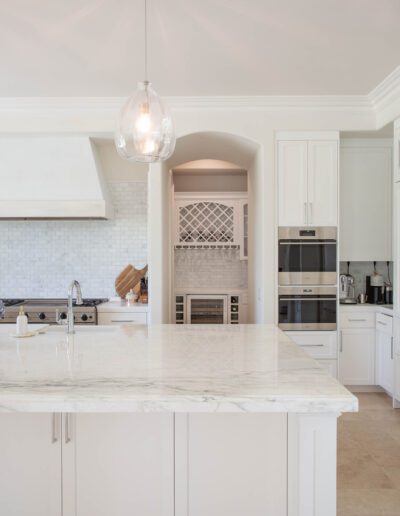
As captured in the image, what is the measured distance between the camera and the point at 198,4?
2.53 m

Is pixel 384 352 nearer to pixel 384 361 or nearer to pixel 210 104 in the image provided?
pixel 384 361

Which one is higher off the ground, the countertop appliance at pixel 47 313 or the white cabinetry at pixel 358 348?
the countertop appliance at pixel 47 313

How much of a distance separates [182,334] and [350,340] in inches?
95.9

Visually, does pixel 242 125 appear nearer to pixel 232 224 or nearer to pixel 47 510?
pixel 232 224

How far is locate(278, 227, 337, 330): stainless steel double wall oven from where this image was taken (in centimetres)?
416

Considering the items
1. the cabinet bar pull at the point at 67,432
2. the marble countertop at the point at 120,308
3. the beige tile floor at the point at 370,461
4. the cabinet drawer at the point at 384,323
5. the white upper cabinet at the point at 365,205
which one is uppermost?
the white upper cabinet at the point at 365,205

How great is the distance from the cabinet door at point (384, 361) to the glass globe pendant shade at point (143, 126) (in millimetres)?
3006

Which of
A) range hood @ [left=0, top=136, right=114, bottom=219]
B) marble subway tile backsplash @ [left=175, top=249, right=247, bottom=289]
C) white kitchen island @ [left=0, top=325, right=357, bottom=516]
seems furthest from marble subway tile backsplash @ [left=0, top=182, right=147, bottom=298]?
→ white kitchen island @ [left=0, top=325, right=357, bottom=516]

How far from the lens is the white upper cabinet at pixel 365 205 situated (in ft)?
14.9

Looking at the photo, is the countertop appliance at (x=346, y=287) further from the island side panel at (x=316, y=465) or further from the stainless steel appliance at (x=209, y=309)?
the island side panel at (x=316, y=465)

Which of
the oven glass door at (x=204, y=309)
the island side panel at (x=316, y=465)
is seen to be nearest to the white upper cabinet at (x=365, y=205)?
the oven glass door at (x=204, y=309)

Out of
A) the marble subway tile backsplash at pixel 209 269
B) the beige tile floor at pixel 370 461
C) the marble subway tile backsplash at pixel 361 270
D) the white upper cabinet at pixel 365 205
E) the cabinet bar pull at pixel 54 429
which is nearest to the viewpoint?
the cabinet bar pull at pixel 54 429

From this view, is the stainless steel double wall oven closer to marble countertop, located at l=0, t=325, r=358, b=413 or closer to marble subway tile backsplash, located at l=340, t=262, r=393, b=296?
marble subway tile backsplash, located at l=340, t=262, r=393, b=296

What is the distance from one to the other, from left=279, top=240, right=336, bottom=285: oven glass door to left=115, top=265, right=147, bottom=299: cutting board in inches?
63.7
